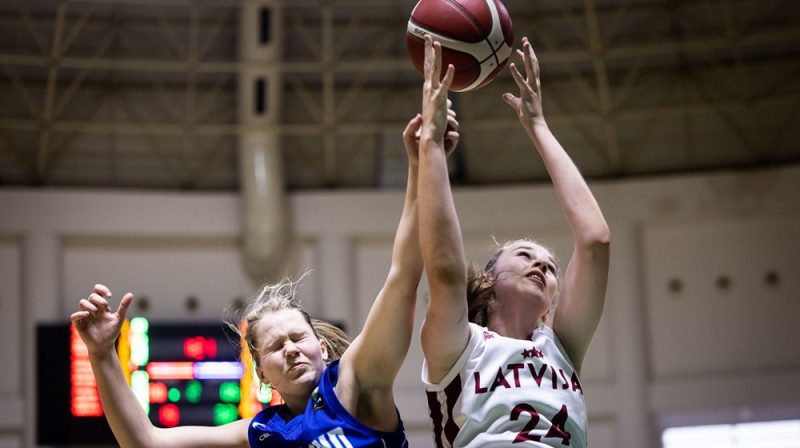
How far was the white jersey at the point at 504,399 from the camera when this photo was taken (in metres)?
3.55

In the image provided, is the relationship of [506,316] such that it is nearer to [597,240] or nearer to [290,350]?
[597,240]

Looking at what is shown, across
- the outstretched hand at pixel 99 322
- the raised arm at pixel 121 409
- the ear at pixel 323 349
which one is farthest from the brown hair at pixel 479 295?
the outstretched hand at pixel 99 322

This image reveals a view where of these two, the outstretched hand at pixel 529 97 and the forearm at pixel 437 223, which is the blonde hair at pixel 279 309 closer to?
the forearm at pixel 437 223

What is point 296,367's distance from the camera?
3965 millimetres

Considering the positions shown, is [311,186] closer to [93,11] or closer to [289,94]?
[289,94]

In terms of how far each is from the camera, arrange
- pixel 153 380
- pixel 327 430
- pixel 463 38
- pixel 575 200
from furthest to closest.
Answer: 1. pixel 153 380
2. pixel 463 38
3. pixel 575 200
4. pixel 327 430

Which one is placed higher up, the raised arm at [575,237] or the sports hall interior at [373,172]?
the sports hall interior at [373,172]

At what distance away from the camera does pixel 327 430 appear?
3738 mm

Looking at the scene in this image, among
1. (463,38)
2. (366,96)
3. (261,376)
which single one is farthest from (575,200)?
(366,96)

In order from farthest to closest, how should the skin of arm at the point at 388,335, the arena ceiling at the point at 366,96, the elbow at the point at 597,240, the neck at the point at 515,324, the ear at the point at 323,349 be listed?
the arena ceiling at the point at 366,96 → the ear at the point at 323,349 → the neck at the point at 515,324 → the elbow at the point at 597,240 → the skin of arm at the point at 388,335

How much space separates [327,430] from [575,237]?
1124mm

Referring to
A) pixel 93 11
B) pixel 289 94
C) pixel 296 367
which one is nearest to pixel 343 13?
pixel 289 94

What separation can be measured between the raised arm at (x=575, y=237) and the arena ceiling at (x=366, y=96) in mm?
14082

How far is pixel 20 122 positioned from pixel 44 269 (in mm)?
2384
